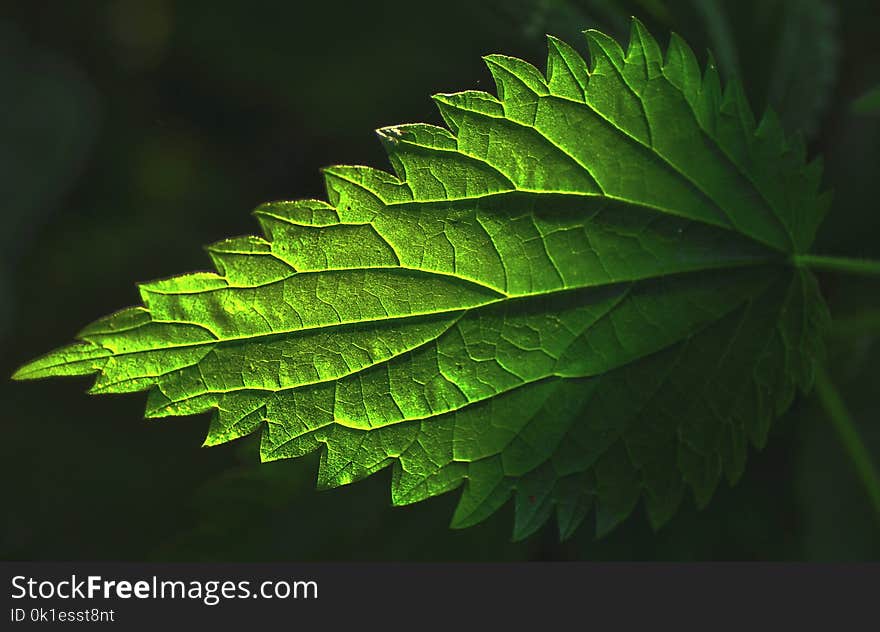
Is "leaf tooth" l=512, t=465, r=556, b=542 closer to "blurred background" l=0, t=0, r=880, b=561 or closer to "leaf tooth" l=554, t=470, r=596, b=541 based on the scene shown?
"leaf tooth" l=554, t=470, r=596, b=541

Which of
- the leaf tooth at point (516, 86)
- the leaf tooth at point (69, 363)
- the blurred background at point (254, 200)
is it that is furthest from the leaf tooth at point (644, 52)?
the leaf tooth at point (69, 363)

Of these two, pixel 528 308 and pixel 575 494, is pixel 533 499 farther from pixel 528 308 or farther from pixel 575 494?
pixel 528 308

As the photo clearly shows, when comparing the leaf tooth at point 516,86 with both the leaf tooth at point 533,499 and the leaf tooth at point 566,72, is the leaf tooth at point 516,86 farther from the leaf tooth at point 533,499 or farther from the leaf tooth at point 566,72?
the leaf tooth at point 533,499

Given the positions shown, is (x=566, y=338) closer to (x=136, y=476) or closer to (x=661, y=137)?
(x=661, y=137)

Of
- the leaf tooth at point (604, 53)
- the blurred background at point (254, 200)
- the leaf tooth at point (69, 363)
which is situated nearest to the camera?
the leaf tooth at point (69, 363)

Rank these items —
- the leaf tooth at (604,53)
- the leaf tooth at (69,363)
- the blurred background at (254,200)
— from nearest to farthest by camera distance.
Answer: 1. the leaf tooth at (69,363)
2. the leaf tooth at (604,53)
3. the blurred background at (254,200)

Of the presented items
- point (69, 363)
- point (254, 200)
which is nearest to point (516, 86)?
point (69, 363)

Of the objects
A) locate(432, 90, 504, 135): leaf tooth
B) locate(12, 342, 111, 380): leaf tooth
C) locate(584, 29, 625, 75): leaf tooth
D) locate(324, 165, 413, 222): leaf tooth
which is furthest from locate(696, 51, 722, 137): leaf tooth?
locate(12, 342, 111, 380): leaf tooth
